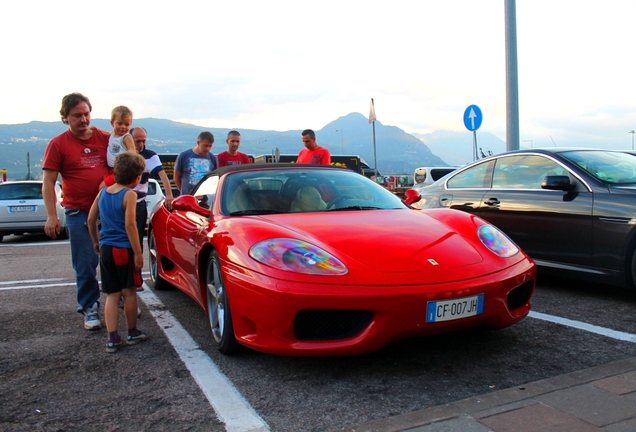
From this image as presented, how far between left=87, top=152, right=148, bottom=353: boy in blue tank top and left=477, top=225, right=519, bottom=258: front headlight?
86.9 inches

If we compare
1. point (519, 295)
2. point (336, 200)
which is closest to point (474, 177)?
point (336, 200)

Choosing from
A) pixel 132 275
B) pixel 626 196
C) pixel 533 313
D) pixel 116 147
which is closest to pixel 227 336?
pixel 132 275

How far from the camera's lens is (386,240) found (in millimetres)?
3246

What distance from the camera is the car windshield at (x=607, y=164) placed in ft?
16.0

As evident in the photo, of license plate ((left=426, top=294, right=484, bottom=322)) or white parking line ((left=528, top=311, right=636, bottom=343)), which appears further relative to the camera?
white parking line ((left=528, top=311, right=636, bottom=343))

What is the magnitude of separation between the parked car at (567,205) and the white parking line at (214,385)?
10.4ft

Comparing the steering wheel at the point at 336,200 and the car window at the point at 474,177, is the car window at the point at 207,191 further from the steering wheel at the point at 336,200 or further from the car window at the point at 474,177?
the car window at the point at 474,177

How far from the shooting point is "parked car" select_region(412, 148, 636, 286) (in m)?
4.50

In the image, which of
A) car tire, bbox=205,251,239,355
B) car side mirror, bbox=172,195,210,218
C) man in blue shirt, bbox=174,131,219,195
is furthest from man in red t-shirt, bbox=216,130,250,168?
car tire, bbox=205,251,239,355

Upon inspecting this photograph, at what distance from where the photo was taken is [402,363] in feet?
10.5

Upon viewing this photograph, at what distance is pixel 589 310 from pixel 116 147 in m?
3.82

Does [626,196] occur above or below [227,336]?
above

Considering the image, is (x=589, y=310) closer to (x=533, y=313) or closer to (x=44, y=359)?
(x=533, y=313)

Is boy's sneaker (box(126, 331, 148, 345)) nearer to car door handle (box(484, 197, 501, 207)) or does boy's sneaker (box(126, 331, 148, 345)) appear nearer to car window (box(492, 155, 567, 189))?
car door handle (box(484, 197, 501, 207))
